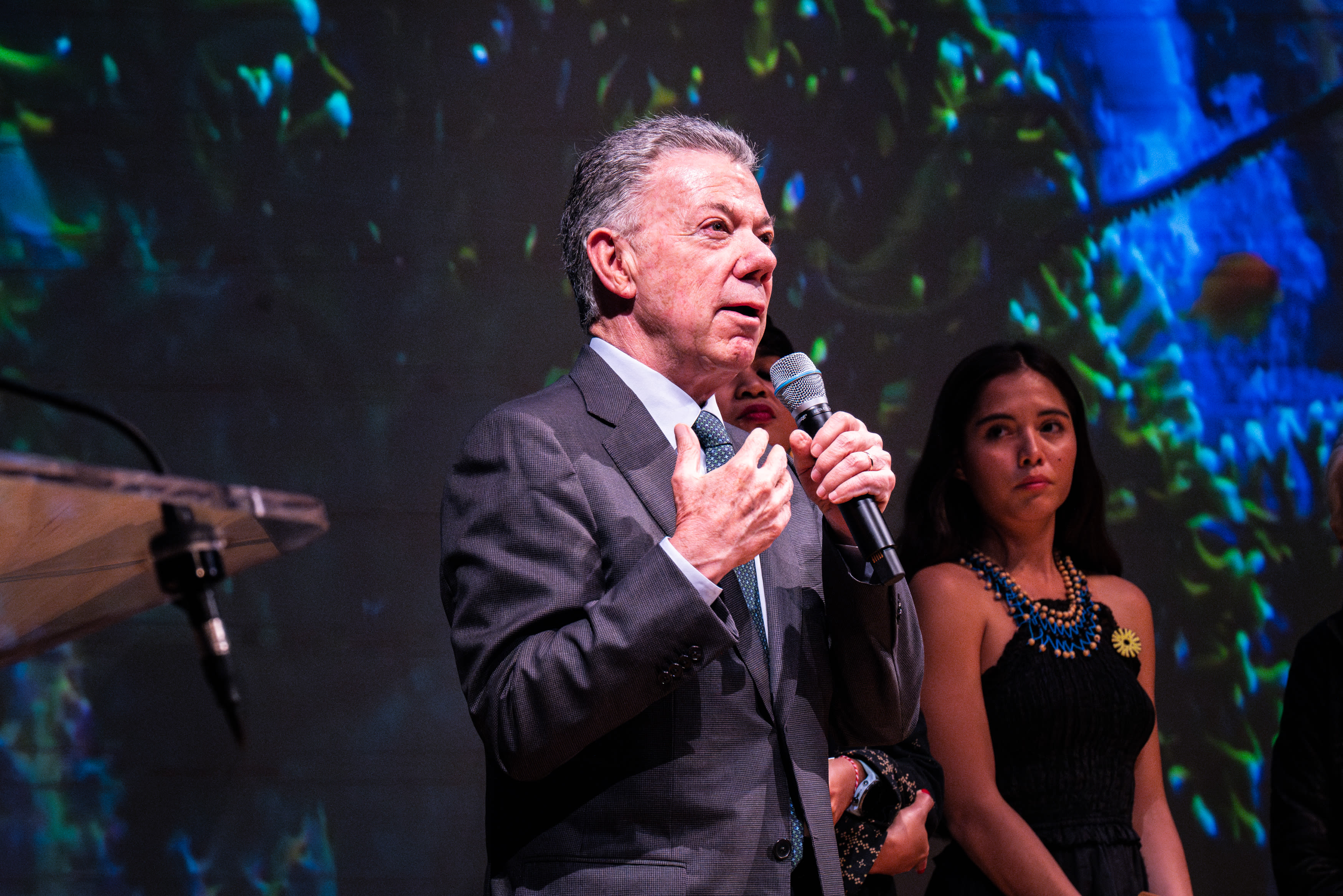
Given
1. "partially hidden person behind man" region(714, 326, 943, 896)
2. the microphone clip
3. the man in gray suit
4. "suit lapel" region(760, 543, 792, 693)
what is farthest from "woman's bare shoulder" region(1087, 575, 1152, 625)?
the microphone clip

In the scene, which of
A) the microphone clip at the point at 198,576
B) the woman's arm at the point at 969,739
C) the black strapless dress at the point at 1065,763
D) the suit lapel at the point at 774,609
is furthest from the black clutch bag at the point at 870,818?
the microphone clip at the point at 198,576

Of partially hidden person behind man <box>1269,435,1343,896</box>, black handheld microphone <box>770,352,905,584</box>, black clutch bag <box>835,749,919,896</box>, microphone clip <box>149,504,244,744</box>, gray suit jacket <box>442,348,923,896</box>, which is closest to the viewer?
microphone clip <box>149,504,244,744</box>

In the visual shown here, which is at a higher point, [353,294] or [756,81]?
[756,81]

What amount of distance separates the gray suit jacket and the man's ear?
0.20m

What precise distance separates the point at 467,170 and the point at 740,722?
7.17ft

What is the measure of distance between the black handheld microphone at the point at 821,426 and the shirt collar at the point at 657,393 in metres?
0.11

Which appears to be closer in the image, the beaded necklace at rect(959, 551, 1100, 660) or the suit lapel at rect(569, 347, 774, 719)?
the suit lapel at rect(569, 347, 774, 719)

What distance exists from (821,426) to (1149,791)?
4.77 feet

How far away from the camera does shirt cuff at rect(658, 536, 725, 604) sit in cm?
125

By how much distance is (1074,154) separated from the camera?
330cm

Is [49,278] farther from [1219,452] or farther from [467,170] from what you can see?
[1219,452]

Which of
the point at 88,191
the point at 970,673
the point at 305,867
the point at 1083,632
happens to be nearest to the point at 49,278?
the point at 88,191

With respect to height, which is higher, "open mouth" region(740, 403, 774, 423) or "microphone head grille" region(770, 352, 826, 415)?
"open mouth" region(740, 403, 774, 423)

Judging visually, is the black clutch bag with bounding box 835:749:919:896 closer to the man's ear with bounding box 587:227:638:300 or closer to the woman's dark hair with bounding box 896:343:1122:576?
the woman's dark hair with bounding box 896:343:1122:576
